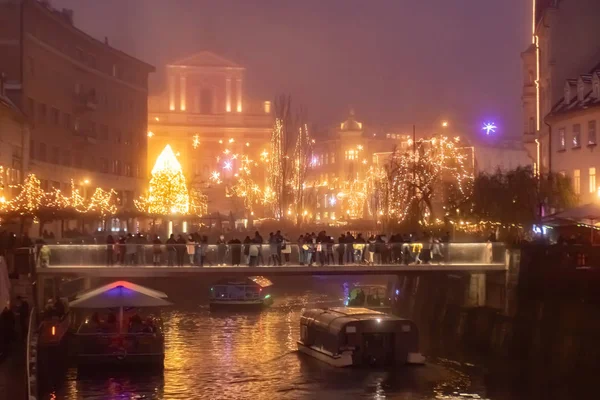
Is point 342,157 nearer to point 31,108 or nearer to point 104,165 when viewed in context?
point 104,165

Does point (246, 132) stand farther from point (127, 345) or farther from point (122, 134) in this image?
point (127, 345)

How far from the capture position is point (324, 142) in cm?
17475

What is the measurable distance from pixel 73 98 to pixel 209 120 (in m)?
59.4

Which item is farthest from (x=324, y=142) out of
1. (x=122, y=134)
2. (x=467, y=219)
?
(x=467, y=219)

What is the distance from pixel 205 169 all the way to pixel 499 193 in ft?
283

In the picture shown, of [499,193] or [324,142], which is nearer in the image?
[499,193]

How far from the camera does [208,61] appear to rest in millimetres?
151375

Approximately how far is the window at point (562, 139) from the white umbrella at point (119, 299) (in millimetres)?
31310

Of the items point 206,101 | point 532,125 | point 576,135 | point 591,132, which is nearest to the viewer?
point 591,132

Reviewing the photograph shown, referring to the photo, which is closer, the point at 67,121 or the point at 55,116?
the point at 55,116

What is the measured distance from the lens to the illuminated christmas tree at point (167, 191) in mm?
90625

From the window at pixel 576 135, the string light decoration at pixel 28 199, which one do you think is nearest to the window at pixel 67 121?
the string light decoration at pixel 28 199

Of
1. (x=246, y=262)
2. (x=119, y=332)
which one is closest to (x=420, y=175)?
(x=246, y=262)

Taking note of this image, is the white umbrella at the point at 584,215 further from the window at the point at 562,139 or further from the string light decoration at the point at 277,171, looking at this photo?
the string light decoration at the point at 277,171
